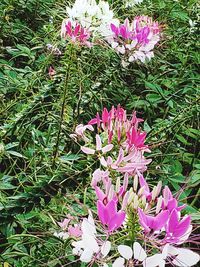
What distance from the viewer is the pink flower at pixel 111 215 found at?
665 mm

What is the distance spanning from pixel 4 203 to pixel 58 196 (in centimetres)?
12

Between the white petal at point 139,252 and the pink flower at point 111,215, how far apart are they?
0.04 m

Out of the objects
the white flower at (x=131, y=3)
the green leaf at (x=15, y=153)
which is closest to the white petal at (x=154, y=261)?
the green leaf at (x=15, y=153)

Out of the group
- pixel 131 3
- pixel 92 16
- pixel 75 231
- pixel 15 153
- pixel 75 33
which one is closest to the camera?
pixel 75 231

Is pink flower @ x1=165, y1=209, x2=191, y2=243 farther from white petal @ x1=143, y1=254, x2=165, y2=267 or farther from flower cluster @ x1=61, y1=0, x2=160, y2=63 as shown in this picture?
flower cluster @ x1=61, y1=0, x2=160, y2=63

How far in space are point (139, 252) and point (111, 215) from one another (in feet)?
0.18

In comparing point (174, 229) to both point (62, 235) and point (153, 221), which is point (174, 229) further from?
point (62, 235)

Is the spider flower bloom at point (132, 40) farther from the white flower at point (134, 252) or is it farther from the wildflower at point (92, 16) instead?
the white flower at point (134, 252)

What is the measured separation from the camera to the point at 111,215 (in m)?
0.67

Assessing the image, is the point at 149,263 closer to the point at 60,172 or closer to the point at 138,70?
the point at 60,172

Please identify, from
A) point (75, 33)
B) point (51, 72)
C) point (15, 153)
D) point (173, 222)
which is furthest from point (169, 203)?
point (51, 72)

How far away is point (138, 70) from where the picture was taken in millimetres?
1558

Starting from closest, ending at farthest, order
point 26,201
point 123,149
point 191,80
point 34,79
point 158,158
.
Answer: point 123,149 → point 26,201 → point 158,158 → point 34,79 → point 191,80

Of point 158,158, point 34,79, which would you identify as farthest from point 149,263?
point 34,79
